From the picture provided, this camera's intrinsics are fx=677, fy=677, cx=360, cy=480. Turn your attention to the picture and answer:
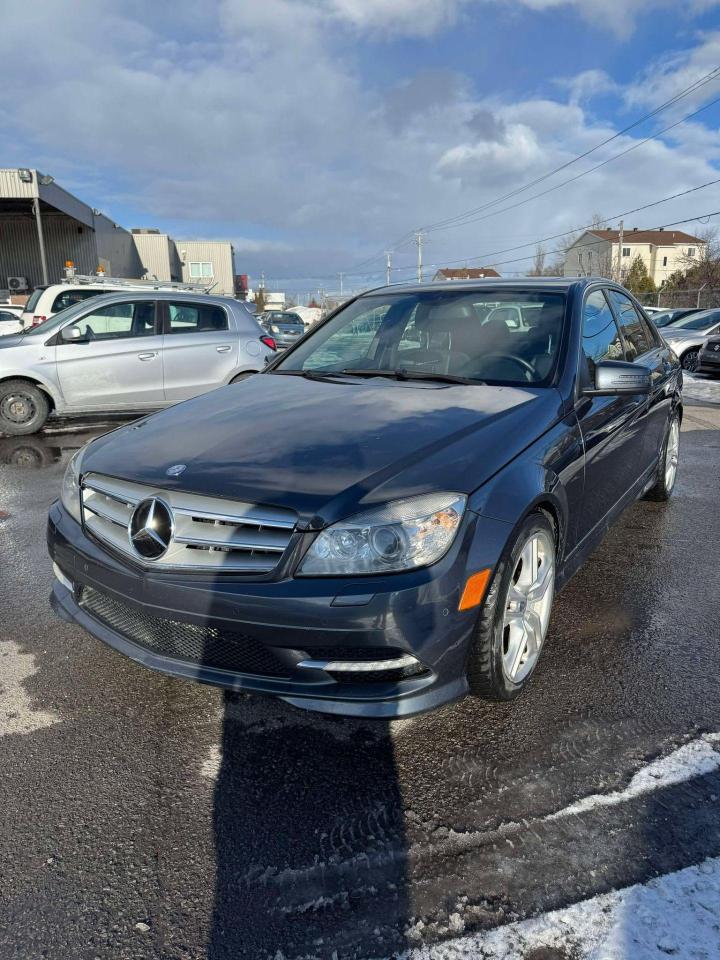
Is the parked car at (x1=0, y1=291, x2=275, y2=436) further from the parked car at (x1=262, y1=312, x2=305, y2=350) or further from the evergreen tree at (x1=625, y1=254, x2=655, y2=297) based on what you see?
the evergreen tree at (x1=625, y1=254, x2=655, y2=297)

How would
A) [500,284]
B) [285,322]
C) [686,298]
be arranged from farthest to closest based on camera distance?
[686,298]
[285,322]
[500,284]

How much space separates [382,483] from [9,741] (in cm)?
165

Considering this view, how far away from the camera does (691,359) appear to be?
15859mm

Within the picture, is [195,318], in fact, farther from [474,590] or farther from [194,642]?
[474,590]

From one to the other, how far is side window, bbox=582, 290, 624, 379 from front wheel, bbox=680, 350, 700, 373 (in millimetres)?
13171

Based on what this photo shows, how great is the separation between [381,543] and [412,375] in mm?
1519

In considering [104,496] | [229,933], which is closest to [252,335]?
[104,496]

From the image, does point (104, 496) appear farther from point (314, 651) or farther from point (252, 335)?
point (252, 335)

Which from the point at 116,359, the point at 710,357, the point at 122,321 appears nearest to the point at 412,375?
the point at 116,359

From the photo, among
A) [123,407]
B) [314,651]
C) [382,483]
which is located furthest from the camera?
[123,407]

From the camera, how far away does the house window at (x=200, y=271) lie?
50312 millimetres

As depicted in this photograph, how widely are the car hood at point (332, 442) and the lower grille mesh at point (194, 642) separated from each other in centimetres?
44

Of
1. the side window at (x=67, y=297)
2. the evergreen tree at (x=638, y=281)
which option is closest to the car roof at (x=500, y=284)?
the side window at (x=67, y=297)

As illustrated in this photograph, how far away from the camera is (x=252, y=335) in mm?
8711
